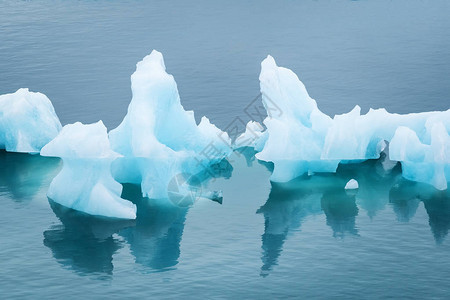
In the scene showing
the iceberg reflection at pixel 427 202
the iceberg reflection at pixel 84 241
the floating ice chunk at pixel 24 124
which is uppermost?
the floating ice chunk at pixel 24 124

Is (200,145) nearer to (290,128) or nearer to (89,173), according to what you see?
(290,128)

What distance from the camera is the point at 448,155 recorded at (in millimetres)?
48312

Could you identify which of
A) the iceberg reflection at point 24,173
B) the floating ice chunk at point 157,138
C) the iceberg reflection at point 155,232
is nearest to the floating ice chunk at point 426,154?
the floating ice chunk at point 157,138

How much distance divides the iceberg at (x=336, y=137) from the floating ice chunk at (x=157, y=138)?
3822 millimetres

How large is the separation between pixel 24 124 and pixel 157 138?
31.0 ft

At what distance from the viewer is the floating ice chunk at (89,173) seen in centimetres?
4588

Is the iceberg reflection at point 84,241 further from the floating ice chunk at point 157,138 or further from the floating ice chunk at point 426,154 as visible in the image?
the floating ice chunk at point 426,154

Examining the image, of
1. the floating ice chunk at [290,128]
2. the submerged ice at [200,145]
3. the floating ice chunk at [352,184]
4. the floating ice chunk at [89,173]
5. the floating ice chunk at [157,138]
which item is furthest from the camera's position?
the floating ice chunk at [290,128]

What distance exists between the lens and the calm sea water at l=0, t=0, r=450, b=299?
1554 inches

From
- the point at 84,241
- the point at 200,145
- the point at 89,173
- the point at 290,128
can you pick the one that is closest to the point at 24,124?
the point at 89,173

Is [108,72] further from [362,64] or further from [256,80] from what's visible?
[362,64]

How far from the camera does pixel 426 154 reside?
48.5m

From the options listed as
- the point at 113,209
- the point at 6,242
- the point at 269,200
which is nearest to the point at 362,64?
the point at 269,200

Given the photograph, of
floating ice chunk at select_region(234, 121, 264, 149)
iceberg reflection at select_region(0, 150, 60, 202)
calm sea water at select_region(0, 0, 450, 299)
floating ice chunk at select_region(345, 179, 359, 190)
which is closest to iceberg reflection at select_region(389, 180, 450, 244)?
calm sea water at select_region(0, 0, 450, 299)
